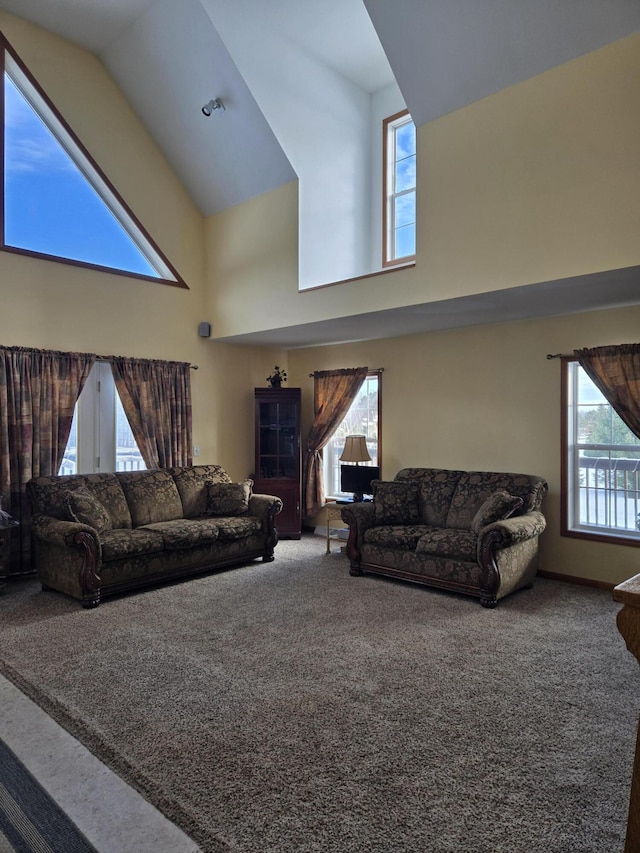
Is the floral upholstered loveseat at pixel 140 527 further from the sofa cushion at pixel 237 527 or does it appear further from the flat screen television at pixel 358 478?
the flat screen television at pixel 358 478

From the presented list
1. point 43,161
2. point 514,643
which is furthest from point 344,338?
A: point 514,643

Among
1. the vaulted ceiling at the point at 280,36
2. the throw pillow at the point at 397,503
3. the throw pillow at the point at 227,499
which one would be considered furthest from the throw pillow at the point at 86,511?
the vaulted ceiling at the point at 280,36

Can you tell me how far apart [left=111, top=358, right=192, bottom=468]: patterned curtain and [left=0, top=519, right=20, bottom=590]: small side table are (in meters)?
1.62

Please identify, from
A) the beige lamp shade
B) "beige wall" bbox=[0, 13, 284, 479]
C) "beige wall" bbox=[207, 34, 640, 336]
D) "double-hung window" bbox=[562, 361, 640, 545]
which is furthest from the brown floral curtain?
"double-hung window" bbox=[562, 361, 640, 545]

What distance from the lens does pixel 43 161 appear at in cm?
549

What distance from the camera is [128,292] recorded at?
6074mm

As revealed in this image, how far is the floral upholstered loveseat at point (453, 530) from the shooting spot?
175 inches

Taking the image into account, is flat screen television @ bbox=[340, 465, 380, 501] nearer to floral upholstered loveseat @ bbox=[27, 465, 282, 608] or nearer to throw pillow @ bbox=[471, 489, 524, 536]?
floral upholstered loveseat @ bbox=[27, 465, 282, 608]

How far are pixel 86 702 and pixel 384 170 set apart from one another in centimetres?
585

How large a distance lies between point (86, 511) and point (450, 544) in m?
3.06

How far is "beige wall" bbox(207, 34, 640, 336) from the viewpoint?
355 cm

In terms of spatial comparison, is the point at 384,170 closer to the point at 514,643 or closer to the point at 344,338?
the point at 344,338

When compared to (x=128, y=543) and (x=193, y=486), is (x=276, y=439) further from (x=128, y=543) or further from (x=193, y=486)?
(x=128, y=543)

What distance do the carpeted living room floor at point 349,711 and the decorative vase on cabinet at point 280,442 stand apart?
7.89 ft
